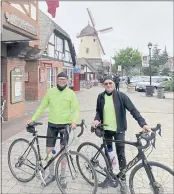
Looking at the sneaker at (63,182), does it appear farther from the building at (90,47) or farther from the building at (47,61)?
the building at (90,47)

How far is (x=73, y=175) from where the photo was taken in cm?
407

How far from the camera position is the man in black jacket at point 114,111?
3777 mm

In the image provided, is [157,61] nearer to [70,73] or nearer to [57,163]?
[70,73]

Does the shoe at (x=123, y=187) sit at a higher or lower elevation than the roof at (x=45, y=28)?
lower

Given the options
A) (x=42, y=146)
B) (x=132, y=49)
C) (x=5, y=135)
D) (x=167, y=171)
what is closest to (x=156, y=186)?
(x=167, y=171)

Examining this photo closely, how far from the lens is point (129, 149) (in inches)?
238

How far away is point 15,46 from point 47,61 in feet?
32.1

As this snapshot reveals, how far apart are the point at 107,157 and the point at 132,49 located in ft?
180

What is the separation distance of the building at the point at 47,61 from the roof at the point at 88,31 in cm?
3146

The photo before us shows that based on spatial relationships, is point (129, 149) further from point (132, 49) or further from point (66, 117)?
point (132, 49)

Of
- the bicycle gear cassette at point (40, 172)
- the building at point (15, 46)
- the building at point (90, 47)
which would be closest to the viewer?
the bicycle gear cassette at point (40, 172)

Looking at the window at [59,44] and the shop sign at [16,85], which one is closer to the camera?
the shop sign at [16,85]

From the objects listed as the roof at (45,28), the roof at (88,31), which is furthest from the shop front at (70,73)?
the roof at (88,31)

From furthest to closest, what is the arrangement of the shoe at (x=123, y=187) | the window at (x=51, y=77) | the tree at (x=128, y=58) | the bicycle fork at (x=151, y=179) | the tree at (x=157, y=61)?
the tree at (x=128, y=58)
the tree at (x=157, y=61)
the window at (x=51, y=77)
the shoe at (x=123, y=187)
the bicycle fork at (x=151, y=179)
